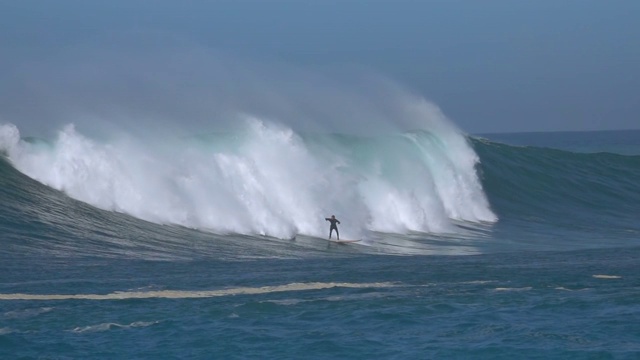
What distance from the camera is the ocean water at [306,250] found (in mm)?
9625

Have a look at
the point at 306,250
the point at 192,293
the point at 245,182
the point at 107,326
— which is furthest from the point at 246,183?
the point at 107,326

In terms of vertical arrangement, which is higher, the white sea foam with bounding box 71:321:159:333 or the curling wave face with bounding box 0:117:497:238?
the curling wave face with bounding box 0:117:497:238

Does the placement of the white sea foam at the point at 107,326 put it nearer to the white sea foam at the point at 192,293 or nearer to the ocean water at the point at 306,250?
the ocean water at the point at 306,250

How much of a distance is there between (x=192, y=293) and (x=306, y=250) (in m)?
5.82

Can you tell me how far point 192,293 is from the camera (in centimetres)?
1189

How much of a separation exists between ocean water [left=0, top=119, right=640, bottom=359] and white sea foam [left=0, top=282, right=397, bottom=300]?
0.18ft

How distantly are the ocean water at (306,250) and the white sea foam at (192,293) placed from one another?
54 mm

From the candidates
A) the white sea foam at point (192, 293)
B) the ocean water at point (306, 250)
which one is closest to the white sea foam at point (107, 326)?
the ocean water at point (306, 250)

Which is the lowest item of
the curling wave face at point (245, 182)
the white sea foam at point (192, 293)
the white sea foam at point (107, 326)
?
the white sea foam at point (107, 326)

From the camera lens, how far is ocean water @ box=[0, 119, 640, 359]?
962 centimetres

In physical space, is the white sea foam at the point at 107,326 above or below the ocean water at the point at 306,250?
below

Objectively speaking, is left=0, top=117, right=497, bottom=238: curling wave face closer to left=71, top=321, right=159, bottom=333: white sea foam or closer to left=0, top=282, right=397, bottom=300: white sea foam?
left=0, top=282, right=397, bottom=300: white sea foam

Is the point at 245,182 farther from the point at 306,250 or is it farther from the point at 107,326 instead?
the point at 107,326

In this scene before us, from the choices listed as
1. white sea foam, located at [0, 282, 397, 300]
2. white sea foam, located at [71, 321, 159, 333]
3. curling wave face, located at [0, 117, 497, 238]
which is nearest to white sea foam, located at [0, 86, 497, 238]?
curling wave face, located at [0, 117, 497, 238]
